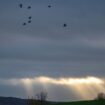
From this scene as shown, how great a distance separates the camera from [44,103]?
182m

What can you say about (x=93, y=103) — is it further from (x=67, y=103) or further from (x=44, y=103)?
(x=44, y=103)

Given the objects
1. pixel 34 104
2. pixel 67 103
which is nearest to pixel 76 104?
pixel 67 103

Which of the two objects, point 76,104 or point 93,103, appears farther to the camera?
point 76,104

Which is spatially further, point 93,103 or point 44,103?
point 44,103

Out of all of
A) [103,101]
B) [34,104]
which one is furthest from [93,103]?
[34,104]

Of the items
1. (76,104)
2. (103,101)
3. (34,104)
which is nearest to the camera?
(103,101)

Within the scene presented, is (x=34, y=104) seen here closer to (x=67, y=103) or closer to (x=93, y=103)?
(x=67, y=103)

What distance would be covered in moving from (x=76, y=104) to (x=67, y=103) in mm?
8634

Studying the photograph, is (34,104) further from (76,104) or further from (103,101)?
(103,101)

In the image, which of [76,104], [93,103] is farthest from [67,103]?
[93,103]

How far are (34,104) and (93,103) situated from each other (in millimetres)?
47463

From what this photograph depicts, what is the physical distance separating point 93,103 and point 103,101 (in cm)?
248

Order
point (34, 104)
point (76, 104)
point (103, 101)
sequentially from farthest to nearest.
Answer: point (34, 104), point (76, 104), point (103, 101)

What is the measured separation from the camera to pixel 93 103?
434ft
